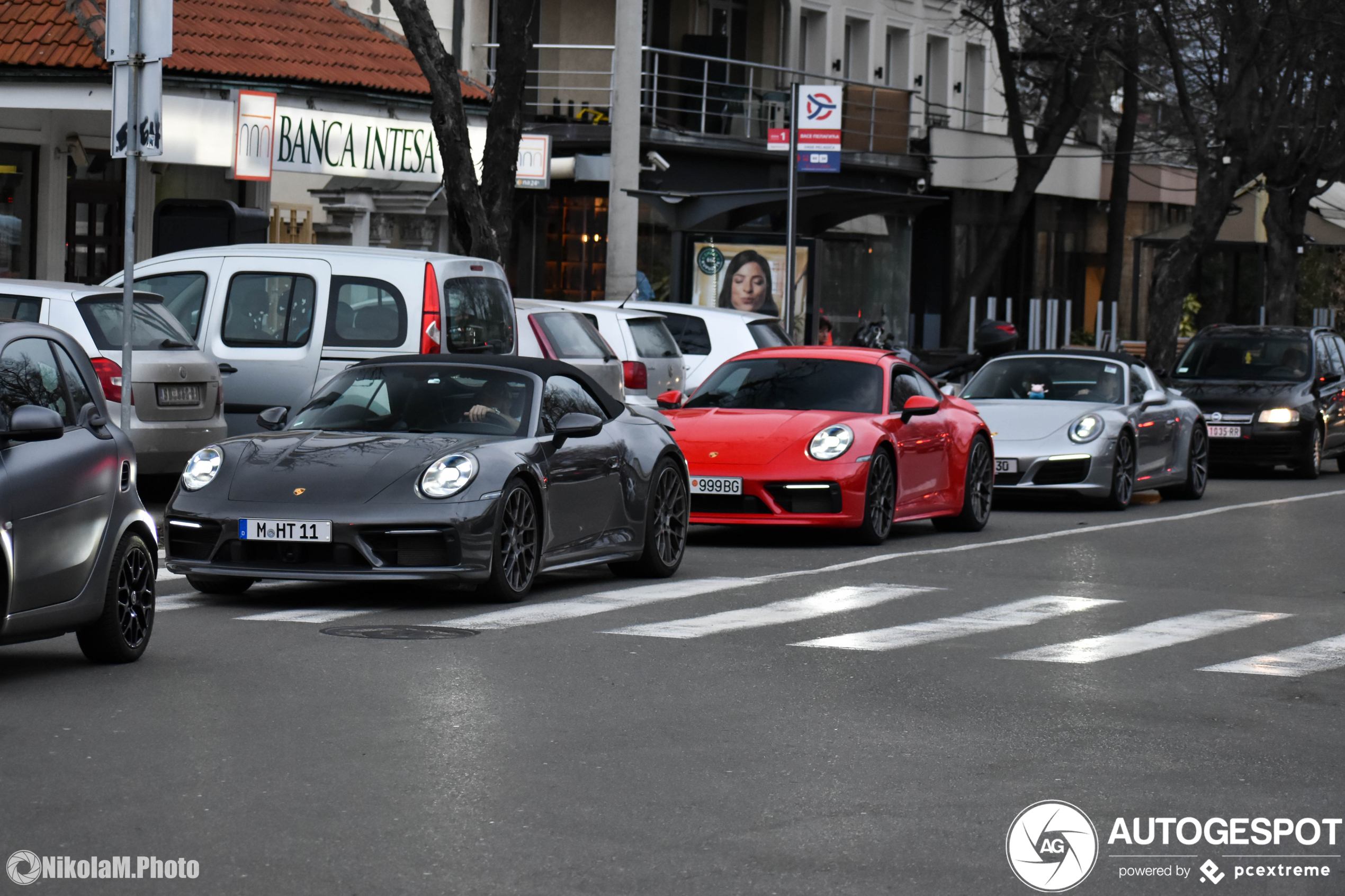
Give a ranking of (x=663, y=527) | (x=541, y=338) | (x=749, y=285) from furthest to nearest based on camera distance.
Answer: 1. (x=749, y=285)
2. (x=541, y=338)
3. (x=663, y=527)

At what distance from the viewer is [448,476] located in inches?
460

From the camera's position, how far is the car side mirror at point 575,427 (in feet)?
41.0

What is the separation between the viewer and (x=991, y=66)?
2117 inches

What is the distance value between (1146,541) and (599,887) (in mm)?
12245

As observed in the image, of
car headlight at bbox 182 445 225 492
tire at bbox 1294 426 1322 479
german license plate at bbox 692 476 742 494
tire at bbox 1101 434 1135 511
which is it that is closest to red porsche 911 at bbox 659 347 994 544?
german license plate at bbox 692 476 742 494

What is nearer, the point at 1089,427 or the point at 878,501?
the point at 878,501

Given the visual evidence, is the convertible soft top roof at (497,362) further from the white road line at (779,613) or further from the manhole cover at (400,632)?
the manhole cover at (400,632)

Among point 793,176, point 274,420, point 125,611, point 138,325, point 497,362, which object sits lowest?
point 125,611

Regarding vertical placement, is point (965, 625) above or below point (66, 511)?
below

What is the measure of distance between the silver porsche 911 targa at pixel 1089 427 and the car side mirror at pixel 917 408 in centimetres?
338

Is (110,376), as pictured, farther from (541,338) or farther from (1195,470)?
(1195,470)

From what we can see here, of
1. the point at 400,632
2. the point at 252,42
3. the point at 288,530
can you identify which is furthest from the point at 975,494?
the point at 252,42

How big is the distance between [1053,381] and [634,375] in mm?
3952

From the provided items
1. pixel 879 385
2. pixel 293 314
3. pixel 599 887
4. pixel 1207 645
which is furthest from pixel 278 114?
pixel 599 887
